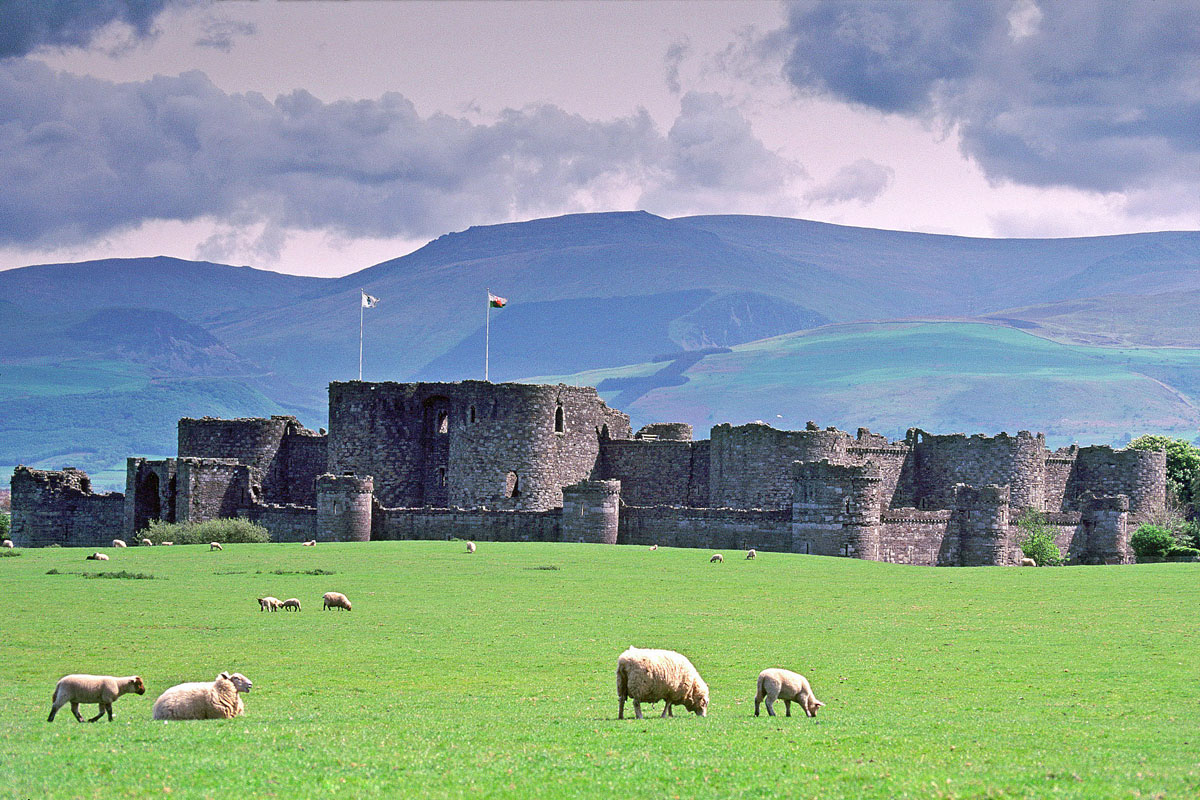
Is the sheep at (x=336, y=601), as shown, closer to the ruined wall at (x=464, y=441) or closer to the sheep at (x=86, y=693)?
the sheep at (x=86, y=693)

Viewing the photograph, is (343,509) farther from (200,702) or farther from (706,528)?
(200,702)

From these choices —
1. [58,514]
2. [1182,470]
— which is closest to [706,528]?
[58,514]

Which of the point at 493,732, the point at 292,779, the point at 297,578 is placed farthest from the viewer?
the point at 297,578

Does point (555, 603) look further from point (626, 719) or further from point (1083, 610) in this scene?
point (626, 719)

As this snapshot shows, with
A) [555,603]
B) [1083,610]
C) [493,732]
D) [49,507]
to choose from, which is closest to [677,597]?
[555,603]

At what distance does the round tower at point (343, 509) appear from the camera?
69188mm

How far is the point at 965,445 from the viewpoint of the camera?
78500mm

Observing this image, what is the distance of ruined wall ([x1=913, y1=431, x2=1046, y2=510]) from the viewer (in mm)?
77375

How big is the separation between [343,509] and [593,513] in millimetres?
11222

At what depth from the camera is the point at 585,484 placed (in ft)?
229

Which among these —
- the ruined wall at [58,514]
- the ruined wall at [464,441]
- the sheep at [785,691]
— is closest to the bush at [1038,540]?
the ruined wall at [464,441]

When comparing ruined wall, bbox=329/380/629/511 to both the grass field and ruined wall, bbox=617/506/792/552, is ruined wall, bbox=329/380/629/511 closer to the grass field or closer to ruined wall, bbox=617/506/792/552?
ruined wall, bbox=617/506/792/552

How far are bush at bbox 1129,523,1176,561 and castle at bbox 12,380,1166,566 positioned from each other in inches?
122

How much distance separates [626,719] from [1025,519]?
52.1 metres
